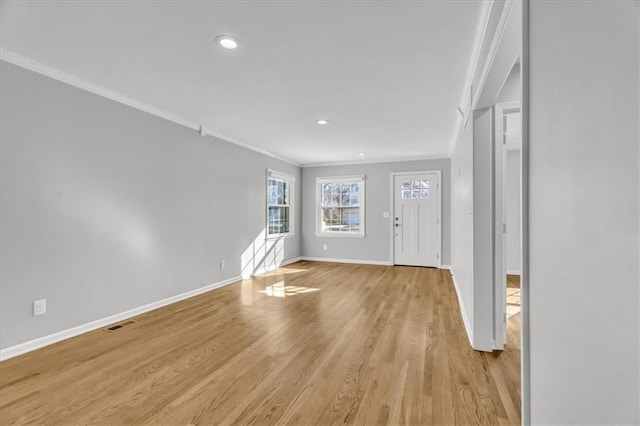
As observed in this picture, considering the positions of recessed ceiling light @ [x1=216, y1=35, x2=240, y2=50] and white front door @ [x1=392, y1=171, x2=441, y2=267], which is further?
white front door @ [x1=392, y1=171, x2=441, y2=267]

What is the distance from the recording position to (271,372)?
2229 mm

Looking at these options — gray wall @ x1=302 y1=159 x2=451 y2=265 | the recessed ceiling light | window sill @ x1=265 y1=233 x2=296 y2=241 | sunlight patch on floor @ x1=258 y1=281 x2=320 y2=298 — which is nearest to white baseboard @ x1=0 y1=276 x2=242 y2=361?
sunlight patch on floor @ x1=258 y1=281 x2=320 y2=298

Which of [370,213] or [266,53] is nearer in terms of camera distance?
[266,53]

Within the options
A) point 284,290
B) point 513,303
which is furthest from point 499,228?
point 284,290

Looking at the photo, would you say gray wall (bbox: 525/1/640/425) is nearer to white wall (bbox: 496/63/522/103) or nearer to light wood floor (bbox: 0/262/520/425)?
light wood floor (bbox: 0/262/520/425)

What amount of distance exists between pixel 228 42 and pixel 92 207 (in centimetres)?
213

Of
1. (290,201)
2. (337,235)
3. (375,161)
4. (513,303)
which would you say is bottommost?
(513,303)

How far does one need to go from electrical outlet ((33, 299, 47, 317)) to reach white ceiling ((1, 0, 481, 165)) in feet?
6.63

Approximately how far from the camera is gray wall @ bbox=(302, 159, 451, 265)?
254 inches

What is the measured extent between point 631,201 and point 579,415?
56 centimetres

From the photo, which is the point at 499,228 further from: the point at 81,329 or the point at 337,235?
the point at 337,235

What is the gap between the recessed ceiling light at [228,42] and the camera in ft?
7.30

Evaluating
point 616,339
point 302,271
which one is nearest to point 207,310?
point 302,271

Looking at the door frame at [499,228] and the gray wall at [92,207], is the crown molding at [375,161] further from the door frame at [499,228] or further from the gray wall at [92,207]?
the door frame at [499,228]
